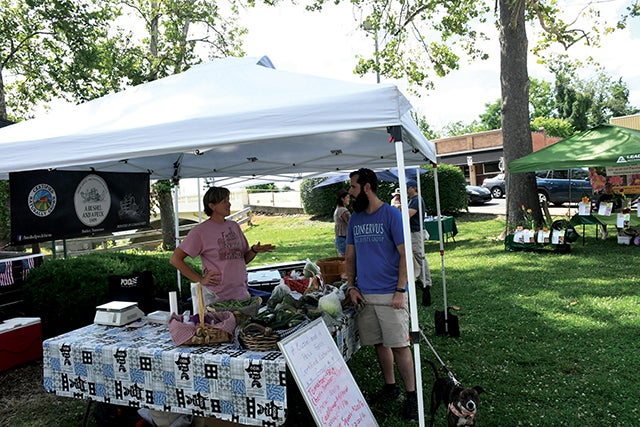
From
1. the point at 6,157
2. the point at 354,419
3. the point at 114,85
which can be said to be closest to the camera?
the point at 354,419

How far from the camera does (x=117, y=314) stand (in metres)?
3.47

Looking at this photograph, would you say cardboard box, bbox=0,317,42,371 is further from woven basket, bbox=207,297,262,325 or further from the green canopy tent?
the green canopy tent

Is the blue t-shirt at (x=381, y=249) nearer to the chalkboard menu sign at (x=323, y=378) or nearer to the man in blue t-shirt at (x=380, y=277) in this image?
the man in blue t-shirt at (x=380, y=277)

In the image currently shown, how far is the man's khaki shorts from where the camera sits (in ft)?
10.8

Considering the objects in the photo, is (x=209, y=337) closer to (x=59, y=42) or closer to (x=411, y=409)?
(x=411, y=409)

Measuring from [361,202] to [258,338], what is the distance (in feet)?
4.02

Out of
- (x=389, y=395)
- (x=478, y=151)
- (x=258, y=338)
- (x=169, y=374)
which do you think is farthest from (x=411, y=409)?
(x=478, y=151)

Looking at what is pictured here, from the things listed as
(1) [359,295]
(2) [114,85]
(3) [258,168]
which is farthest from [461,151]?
(1) [359,295]

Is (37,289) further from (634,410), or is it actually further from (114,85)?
(114,85)

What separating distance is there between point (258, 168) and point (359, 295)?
3.04 m

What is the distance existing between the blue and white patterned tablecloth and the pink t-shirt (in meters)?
0.58

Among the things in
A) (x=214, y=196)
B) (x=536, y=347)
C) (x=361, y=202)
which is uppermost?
(x=214, y=196)

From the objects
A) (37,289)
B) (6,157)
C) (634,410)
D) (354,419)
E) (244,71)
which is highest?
(244,71)

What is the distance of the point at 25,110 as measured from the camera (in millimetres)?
16859
